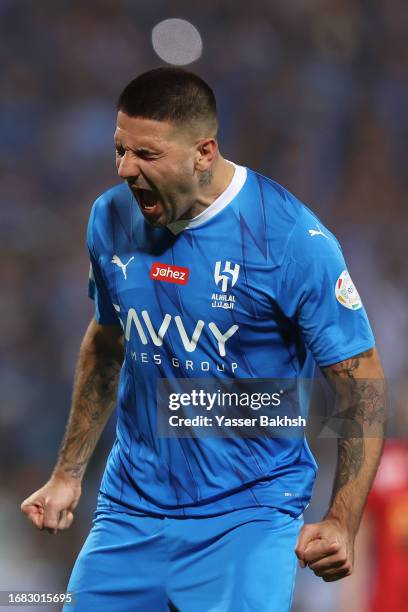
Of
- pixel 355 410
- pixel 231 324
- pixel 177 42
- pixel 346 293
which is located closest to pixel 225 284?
pixel 231 324

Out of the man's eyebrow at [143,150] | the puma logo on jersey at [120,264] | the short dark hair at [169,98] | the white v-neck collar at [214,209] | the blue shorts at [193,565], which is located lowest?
the blue shorts at [193,565]

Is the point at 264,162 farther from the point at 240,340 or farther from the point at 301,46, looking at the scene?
the point at 240,340

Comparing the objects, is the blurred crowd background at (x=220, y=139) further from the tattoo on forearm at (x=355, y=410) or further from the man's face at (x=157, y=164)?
the man's face at (x=157, y=164)

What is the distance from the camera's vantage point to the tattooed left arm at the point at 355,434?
8.98ft

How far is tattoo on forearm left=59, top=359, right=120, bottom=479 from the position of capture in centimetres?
334

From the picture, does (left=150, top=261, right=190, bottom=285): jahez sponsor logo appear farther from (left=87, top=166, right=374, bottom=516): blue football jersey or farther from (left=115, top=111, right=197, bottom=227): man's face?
(left=115, top=111, right=197, bottom=227): man's face

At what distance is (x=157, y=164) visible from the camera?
9.46 feet

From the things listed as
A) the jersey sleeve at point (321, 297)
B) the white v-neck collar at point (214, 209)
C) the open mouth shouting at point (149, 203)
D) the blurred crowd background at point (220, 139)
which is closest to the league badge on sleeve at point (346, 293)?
the jersey sleeve at point (321, 297)

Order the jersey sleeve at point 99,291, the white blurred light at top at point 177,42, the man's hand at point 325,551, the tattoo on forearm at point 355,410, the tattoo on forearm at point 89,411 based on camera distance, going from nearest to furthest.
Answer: the man's hand at point 325,551 → the tattoo on forearm at point 355,410 → the jersey sleeve at point 99,291 → the tattoo on forearm at point 89,411 → the white blurred light at top at point 177,42

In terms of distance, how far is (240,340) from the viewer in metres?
2.96

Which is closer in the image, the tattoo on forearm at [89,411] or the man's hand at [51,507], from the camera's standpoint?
the man's hand at [51,507]

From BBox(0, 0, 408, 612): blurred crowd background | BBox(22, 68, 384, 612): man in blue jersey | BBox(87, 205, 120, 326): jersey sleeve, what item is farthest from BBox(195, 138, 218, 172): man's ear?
BBox(0, 0, 408, 612): blurred crowd background

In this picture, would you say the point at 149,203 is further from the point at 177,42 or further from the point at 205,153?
the point at 177,42

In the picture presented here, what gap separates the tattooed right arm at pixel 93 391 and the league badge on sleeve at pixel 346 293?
81 centimetres
